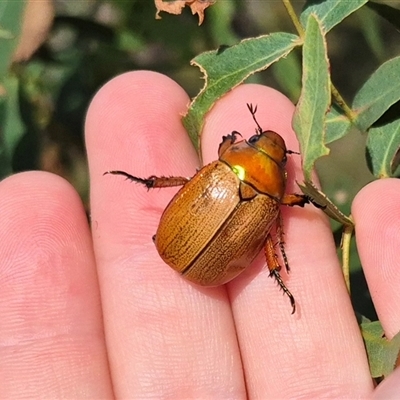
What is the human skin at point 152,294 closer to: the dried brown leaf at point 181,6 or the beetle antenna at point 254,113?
the beetle antenna at point 254,113

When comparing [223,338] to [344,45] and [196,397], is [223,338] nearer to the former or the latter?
[196,397]

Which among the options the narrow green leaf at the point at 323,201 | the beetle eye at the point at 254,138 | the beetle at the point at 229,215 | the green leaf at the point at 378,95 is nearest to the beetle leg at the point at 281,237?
the beetle at the point at 229,215

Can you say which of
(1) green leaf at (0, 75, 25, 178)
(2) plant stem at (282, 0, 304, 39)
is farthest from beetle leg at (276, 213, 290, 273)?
(1) green leaf at (0, 75, 25, 178)

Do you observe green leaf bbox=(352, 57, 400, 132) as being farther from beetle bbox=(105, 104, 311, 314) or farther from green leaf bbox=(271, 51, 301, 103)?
green leaf bbox=(271, 51, 301, 103)

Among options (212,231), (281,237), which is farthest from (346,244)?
(212,231)

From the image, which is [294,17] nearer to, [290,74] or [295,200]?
[295,200]

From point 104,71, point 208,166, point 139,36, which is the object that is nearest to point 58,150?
point 104,71
